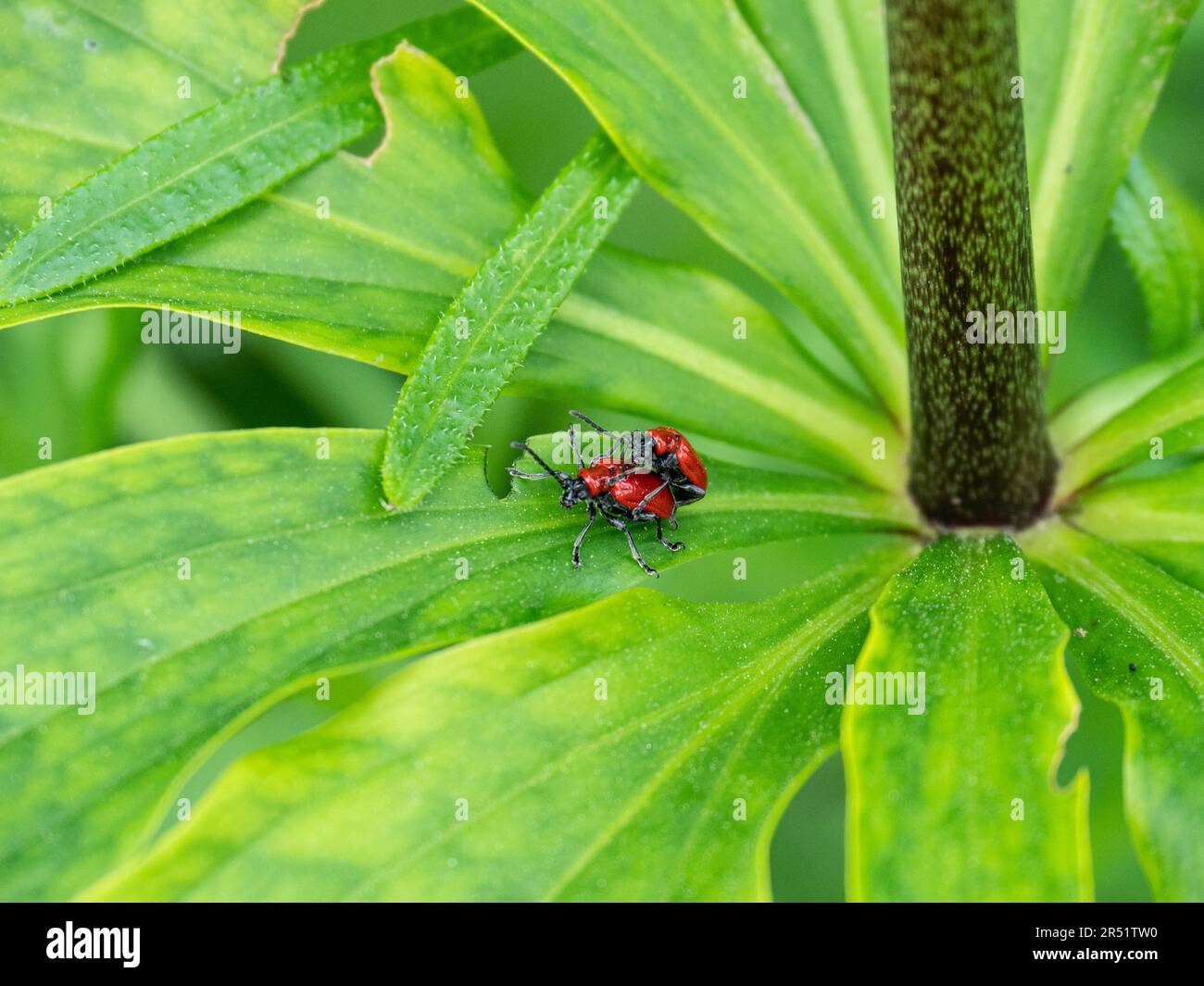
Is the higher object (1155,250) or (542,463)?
(1155,250)

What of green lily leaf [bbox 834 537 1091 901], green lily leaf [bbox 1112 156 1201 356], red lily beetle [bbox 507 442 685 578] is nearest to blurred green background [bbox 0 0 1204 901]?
green lily leaf [bbox 1112 156 1201 356]

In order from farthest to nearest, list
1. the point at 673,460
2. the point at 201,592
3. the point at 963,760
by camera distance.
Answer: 1. the point at 673,460
2. the point at 201,592
3. the point at 963,760

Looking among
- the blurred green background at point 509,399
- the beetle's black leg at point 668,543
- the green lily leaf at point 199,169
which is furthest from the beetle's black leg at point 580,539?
the blurred green background at point 509,399

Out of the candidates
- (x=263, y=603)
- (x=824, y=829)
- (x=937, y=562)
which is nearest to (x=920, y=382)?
(x=937, y=562)

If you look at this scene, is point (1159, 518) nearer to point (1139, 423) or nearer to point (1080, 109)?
point (1139, 423)

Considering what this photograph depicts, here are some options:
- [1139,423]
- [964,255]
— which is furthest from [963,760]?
[1139,423]

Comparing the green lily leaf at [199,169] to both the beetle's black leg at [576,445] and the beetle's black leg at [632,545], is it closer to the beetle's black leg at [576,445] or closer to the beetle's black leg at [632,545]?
the beetle's black leg at [576,445]

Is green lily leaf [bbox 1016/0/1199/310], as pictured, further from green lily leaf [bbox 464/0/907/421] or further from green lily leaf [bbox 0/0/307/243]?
green lily leaf [bbox 0/0/307/243]
